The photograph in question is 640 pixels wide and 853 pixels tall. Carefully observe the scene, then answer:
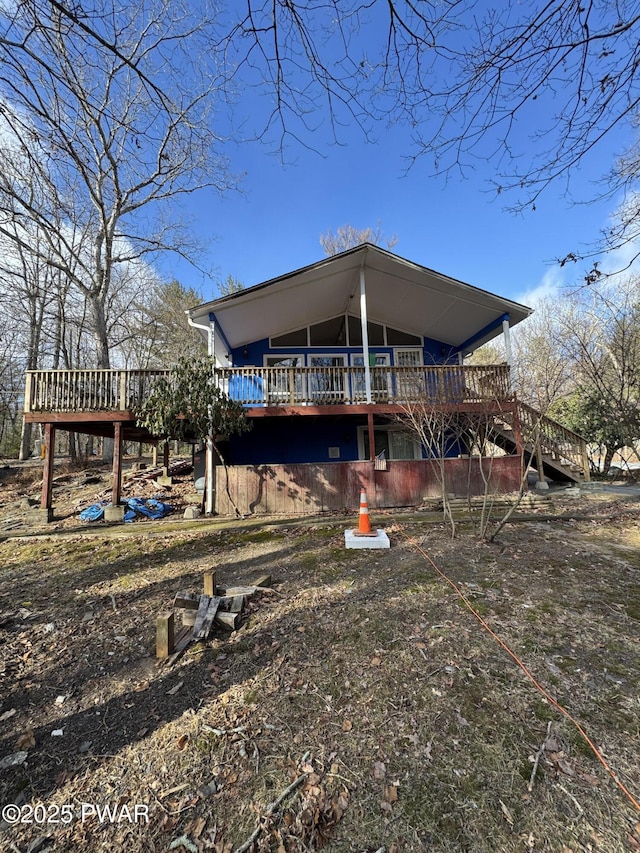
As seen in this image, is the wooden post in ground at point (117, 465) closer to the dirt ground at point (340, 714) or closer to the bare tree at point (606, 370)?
the dirt ground at point (340, 714)

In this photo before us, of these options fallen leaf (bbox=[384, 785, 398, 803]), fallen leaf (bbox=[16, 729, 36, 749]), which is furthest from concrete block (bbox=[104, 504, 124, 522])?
fallen leaf (bbox=[384, 785, 398, 803])

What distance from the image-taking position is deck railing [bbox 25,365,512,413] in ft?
30.9

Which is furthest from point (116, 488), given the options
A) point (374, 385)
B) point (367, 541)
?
point (374, 385)

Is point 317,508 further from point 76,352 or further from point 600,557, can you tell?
point 76,352

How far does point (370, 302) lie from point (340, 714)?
38.4 feet

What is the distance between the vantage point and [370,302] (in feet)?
40.4

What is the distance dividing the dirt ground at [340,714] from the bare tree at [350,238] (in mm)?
24210

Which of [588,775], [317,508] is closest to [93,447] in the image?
[317,508]

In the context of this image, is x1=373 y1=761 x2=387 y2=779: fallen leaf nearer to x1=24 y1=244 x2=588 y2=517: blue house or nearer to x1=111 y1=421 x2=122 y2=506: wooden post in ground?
x1=24 y1=244 x2=588 y2=517: blue house

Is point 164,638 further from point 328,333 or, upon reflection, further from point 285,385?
point 328,333

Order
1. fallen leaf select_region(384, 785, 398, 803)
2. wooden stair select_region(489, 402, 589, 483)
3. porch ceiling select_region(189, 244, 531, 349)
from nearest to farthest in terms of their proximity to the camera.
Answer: fallen leaf select_region(384, 785, 398, 803) → porch ceiling select_region(189, 244, 531, 349) → wooden stair select_region(489, 402, 589, 483)

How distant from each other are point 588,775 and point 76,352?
32608mm

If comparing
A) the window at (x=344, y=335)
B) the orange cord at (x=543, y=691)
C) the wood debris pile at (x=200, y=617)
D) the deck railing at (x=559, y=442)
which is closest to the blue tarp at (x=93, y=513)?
the wood debris pile at (x=200, y=617)

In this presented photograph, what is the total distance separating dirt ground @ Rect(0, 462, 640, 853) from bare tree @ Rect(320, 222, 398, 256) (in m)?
24.2
